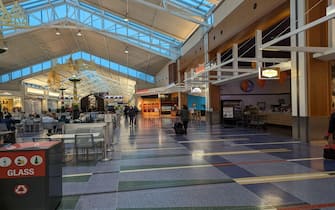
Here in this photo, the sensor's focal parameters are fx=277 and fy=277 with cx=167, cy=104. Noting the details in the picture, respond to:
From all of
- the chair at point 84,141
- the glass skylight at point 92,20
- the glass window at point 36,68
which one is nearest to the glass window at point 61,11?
the glass skylight at point 92,20

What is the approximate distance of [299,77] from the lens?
9.14 metres

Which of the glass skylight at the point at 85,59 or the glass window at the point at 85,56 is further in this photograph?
the glass window at the point at 85,56

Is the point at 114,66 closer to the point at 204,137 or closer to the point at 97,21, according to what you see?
the point at 97,21

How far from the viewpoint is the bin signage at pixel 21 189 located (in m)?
3.29

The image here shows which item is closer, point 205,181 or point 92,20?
point 205,181

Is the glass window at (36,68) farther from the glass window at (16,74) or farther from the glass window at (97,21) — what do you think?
the glass window at (97,21)

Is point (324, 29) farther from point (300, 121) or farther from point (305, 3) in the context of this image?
point (300, 121)

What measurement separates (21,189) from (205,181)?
2.92m

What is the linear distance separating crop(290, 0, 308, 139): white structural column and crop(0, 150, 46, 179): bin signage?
26.8 feet

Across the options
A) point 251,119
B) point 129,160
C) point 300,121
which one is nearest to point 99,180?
point 129,160

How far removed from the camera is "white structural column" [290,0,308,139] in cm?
884

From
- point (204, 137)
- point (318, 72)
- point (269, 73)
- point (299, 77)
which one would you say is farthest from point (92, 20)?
point (318, 72)

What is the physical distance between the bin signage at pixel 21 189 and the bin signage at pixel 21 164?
0.11 metres

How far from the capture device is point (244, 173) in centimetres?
540
